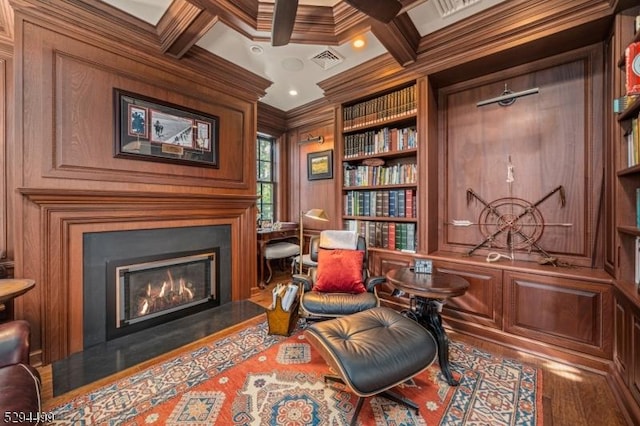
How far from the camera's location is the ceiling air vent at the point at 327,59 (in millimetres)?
2764

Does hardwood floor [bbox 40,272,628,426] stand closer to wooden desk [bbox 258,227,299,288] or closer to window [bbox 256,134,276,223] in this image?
wooden desk [bbox 258,227,299,288]

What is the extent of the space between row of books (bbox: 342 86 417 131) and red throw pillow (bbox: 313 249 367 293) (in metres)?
1.64

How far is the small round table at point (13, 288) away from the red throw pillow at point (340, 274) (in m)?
2.01

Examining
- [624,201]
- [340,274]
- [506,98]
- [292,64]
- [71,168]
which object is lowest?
[340,274]

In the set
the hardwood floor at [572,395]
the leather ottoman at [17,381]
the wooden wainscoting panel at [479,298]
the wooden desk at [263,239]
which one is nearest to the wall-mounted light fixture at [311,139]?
the wooden desk at [263,239]

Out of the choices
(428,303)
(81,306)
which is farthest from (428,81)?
(81,306)

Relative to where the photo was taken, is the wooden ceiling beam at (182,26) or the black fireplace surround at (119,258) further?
the black fireplace surround at (119,258)

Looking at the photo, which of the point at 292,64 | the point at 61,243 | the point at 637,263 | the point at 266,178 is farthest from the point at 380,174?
the point at 61,243

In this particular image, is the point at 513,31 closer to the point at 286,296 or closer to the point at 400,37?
the point at 400,37

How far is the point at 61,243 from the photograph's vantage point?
6.71 feet

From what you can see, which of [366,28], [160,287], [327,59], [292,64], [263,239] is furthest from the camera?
[263,239]

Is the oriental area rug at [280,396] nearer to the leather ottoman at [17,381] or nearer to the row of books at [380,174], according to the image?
the leather ottoman at [17,381]

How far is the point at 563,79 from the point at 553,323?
2.04 meters

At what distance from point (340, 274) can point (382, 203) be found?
107 cm
